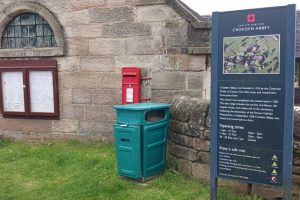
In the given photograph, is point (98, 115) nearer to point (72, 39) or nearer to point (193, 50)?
point (72, 39)

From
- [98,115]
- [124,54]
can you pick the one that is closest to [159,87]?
[124,54]

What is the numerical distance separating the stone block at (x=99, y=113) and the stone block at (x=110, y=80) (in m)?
0.44

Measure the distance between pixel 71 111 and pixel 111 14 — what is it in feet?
7.28

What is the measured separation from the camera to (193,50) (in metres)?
6.53

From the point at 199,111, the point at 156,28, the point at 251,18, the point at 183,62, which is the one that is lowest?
the point at 199,111

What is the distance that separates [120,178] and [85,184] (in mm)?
522

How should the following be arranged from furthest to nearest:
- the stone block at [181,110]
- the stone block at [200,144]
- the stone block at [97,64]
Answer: the stone block at [97,64], the stone block at [181,110], the stone block at [200,144]

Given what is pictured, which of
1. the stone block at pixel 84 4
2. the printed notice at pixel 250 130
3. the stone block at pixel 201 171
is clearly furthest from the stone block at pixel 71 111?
the printed notice at pixel 250 130

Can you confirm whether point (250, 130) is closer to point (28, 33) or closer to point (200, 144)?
point (200, 144)

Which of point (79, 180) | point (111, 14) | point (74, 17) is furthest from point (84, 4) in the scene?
point (79, 180)

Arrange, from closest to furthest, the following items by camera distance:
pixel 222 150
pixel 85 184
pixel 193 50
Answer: pixel 222 150
pixel 85 184
pixel 193 50

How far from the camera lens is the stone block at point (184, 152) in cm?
509

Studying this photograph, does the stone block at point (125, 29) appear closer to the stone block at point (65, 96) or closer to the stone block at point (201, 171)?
the stone block at point (65, 96)

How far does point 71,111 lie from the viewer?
7.66 m
